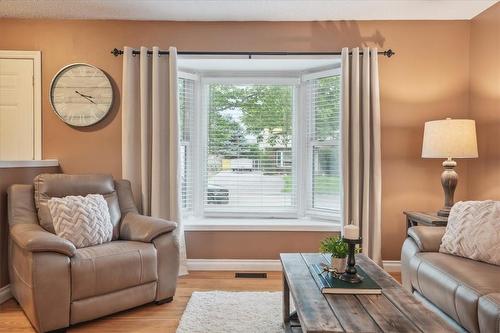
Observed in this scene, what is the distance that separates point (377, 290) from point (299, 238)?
6.29 ft

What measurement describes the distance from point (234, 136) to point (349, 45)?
1.55 m

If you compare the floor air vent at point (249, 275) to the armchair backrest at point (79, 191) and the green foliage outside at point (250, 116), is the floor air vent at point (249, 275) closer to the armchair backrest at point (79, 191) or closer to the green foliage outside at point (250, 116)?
the armchair backrest at point (79, 191)

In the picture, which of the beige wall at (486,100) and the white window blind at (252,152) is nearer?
the beige wall at (486,100)

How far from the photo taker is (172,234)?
2.91 m

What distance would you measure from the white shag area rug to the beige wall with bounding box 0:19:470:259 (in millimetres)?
1536

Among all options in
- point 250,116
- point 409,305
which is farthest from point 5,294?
point 409,305

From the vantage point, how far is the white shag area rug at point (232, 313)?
2.41m

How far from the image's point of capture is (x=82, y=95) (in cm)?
360

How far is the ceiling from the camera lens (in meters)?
3.23

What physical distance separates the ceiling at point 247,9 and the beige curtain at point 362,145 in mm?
391

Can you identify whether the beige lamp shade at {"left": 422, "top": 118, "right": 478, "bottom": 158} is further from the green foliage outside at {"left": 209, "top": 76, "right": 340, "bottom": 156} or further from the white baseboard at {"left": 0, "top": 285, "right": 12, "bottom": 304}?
the white baseboard at {"left": 0, "top": 285, "right": 12, "bottom": 304}

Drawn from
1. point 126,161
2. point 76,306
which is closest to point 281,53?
point 126,161

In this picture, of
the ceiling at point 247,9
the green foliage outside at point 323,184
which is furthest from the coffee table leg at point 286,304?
the ceiling at point 247,9

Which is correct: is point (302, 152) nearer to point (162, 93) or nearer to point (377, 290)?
point (162, 93)
